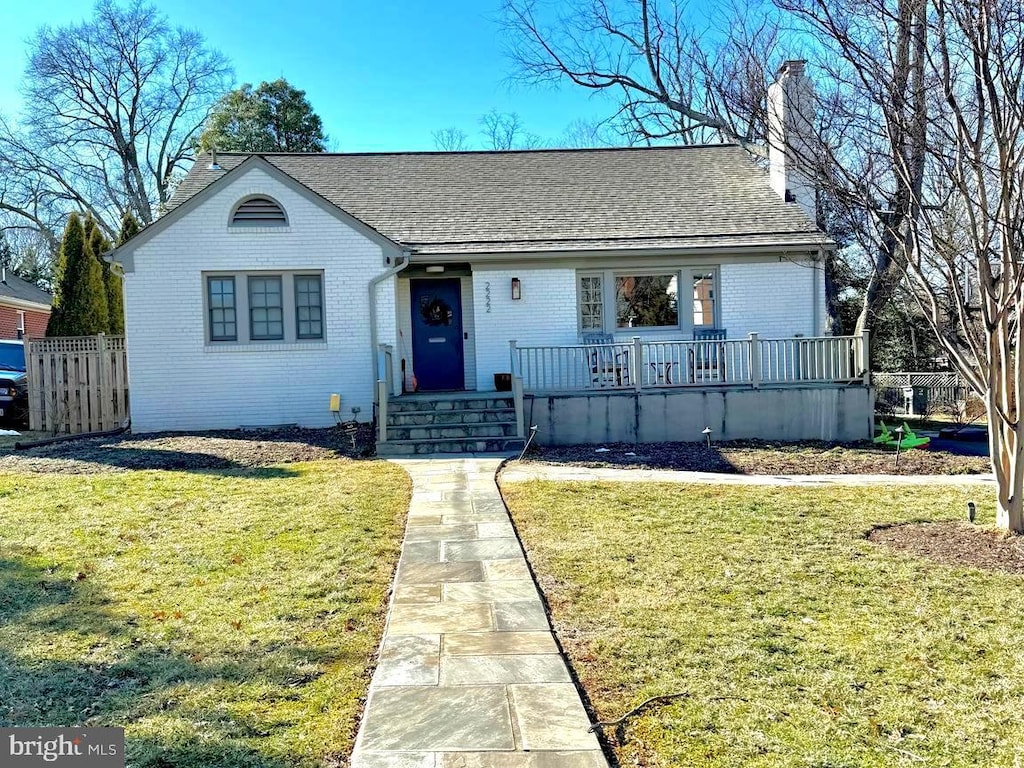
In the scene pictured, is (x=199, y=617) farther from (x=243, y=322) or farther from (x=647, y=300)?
(x=647, y=300)

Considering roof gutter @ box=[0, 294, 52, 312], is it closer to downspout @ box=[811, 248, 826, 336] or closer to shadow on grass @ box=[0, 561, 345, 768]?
downspout @ box=[811, 248, 826, 336]

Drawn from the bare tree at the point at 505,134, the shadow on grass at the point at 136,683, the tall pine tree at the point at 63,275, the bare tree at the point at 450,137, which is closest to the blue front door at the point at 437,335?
the tall pine tree at the point at 63,275

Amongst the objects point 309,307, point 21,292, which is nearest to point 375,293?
point 309,307

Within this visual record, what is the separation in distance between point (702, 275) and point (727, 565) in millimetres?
9458

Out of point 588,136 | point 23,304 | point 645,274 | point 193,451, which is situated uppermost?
point 588,136

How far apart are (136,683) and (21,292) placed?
31.2 metres

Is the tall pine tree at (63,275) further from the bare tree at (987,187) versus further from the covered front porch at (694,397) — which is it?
the bare tree at (987,187)

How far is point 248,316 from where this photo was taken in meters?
12.6

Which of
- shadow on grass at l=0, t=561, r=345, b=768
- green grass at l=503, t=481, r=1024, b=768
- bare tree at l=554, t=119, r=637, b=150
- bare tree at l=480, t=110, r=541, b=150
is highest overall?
bare tree at l=480, t=110, r=541, b=150

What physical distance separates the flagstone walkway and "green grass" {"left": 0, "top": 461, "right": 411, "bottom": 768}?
0.15m

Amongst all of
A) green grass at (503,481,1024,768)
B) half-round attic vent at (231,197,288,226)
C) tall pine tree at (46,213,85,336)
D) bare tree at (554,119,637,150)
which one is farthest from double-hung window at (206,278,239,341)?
bare tree at (554,119,637,150)

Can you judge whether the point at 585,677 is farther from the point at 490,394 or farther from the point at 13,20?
the point at 13,20

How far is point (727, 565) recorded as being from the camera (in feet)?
16.3

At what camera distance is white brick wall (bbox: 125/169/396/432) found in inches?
484
